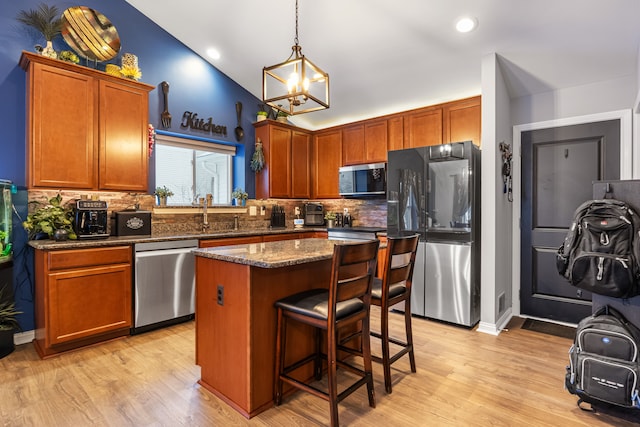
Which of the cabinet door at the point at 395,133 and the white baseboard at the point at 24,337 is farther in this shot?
the cabinet door at the point at 395,133

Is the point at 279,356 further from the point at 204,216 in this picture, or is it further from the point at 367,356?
the point at 204,216

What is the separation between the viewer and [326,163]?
5371 mm

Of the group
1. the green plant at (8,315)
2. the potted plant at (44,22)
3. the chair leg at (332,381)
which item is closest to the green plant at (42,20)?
the potted plant at (44,22)

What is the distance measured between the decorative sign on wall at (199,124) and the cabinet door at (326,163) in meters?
1.52

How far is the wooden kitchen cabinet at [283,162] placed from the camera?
492 cm

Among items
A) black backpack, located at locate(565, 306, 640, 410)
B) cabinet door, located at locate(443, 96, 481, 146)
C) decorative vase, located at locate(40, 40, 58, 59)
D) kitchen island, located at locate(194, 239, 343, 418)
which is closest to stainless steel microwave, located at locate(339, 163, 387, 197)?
cabinet door, located at locate(443, 96, 481, 146)

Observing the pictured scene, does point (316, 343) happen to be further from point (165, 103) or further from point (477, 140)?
point (165, 103)

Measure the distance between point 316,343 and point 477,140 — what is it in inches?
117

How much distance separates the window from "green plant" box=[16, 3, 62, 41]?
1.30m

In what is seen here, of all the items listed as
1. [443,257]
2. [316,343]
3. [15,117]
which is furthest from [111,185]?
[443,257]

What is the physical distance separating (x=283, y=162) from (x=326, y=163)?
709 millimetres

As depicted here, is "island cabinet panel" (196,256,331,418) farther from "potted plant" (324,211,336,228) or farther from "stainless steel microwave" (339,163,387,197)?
"potted plant" (324,211,336,228)

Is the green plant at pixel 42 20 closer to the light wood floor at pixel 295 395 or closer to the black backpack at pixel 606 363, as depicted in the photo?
the light wood floor at pixel 295 395

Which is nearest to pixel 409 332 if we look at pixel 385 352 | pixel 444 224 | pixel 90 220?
pixel 385 352
